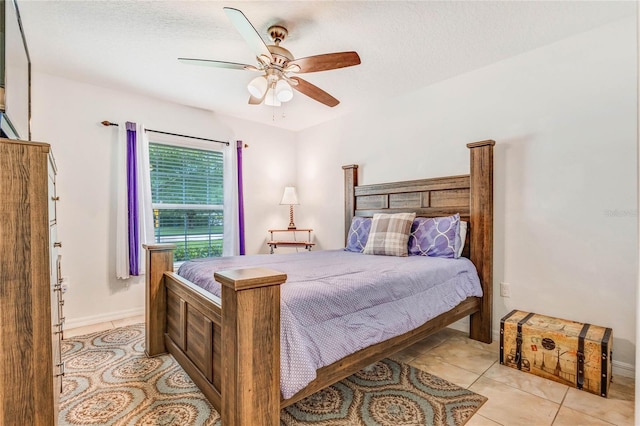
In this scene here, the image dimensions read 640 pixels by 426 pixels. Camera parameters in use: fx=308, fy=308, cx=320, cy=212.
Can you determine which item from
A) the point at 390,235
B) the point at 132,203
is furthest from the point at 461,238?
the point at 132,203

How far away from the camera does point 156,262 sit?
2.34 metres

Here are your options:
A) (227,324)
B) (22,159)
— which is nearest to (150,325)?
(227,324)

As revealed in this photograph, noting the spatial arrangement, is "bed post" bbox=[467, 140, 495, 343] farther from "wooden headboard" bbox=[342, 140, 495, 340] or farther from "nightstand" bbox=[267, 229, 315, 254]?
"nightstand" bbox=[267, 229, 315, 254]

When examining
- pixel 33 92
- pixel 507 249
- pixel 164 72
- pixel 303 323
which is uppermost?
pixel 164 72

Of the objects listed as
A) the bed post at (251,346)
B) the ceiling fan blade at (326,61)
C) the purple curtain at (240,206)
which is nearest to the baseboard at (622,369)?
the bed post at (251,346)

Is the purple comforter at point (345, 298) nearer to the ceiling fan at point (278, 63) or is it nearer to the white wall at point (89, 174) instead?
the ceiling fan at point (278, 63)

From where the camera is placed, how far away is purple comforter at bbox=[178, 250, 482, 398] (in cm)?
138

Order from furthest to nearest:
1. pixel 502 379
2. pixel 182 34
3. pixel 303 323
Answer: pixel 182 34
pixel 502 379
pixel 303 323

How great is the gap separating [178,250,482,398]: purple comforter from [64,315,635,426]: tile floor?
0.44 m

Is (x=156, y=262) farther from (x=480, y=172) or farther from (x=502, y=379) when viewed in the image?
(x=480, y=172)

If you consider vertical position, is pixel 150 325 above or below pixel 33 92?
below

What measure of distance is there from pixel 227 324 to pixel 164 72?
2662 mm

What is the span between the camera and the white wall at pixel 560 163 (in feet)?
6.95

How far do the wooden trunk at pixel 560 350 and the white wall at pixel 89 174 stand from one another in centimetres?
364
